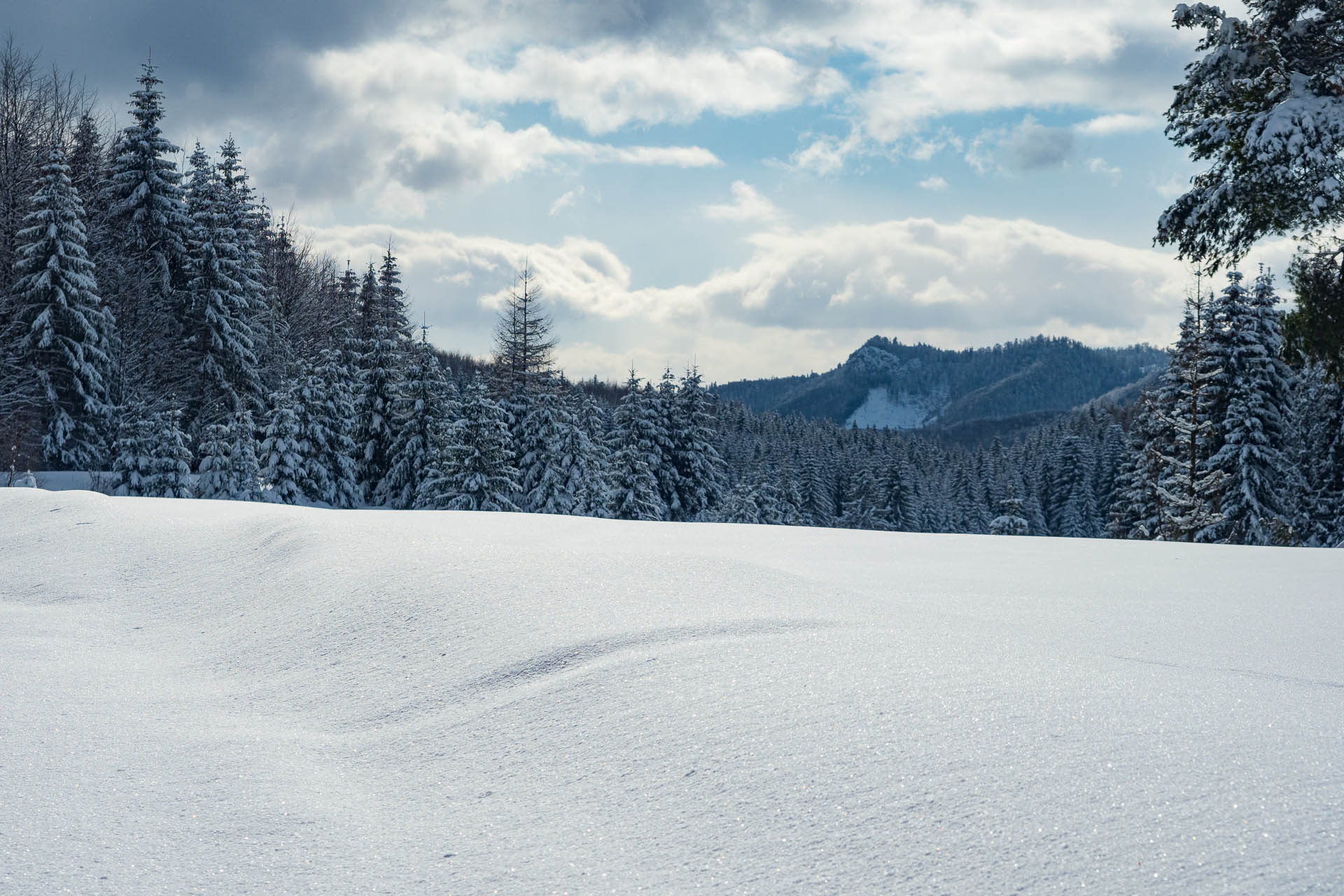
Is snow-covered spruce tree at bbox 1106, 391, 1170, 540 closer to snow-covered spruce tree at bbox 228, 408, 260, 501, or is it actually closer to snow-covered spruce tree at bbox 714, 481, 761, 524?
snow-covered spruce tree at bbox 714, 481, 761, 524

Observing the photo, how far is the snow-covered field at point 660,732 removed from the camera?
6.31ft

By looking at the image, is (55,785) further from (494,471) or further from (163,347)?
(163,347)

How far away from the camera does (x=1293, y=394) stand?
30.3 meters

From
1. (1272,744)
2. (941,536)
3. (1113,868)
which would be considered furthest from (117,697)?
(941,536)

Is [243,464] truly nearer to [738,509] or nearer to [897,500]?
[738,509]

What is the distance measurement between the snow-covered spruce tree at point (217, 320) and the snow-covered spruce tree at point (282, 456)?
460 centimetres

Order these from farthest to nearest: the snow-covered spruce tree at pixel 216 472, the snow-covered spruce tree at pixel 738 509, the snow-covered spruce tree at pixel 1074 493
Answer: the snow-covered spruce tree at pixel 1074 493 → the snow-covered spruce tree at pixel 738 509 → the snow-covered spruce tree at pixel 216 472

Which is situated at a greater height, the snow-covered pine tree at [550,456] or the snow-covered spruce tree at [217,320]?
the snow-covered spruce tree at [217,320]

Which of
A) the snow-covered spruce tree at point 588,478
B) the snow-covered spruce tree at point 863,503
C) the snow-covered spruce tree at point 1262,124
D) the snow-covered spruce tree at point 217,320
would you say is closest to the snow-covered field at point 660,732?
the snow-covered spruce tree at point 1262,124

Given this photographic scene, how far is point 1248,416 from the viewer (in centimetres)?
2520

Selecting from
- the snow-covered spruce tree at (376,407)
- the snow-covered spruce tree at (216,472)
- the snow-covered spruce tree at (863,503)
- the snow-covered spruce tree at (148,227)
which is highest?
the snow-covered spruce tree at (148,227)

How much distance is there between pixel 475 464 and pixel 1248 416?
2500 cm

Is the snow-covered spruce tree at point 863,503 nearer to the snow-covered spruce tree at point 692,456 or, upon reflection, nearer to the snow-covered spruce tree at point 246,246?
the snow-covered spruce tree at point 692,456

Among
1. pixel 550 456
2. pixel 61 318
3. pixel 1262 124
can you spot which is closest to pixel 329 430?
pixel 550 456
